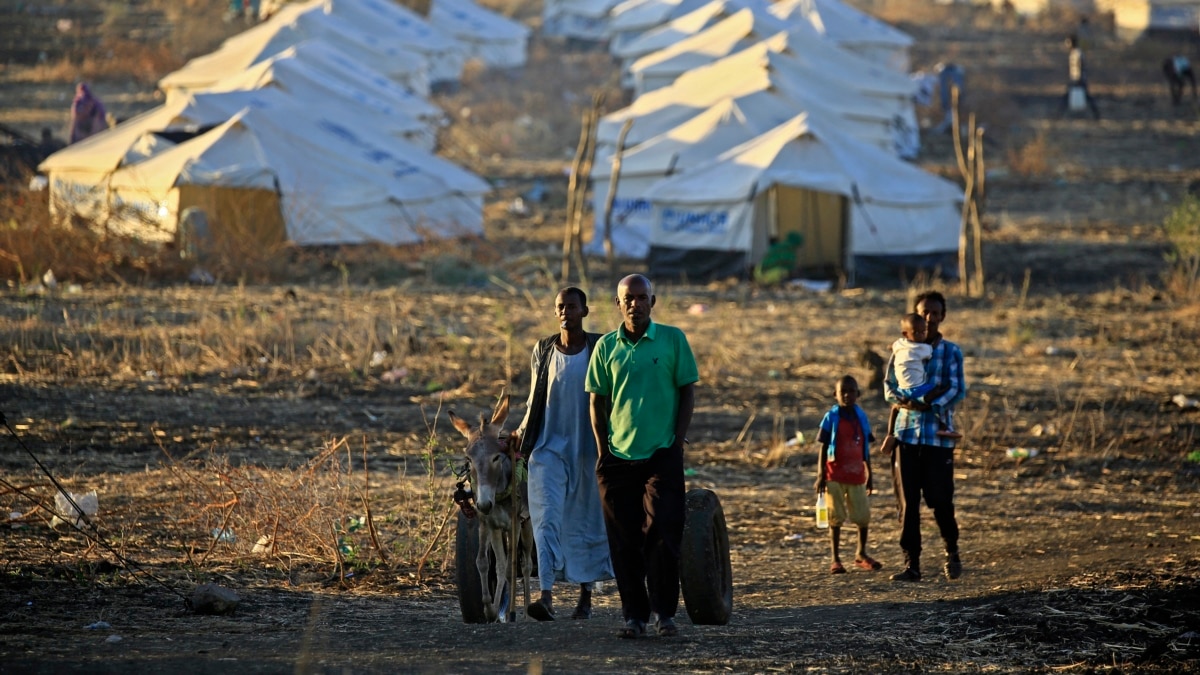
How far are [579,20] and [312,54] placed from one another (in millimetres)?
18929

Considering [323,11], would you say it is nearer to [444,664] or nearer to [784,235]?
[784,235]

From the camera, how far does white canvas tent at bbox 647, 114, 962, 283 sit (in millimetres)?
17938

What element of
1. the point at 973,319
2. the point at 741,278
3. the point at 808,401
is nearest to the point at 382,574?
the point at 808,401

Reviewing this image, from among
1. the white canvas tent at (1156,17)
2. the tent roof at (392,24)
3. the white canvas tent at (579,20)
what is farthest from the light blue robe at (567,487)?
the white canvas tent at (579,20)

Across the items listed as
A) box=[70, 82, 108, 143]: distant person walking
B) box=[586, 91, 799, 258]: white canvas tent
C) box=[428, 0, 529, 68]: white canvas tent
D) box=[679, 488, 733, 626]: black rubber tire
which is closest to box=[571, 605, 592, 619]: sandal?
box=[679, 488, 733, 626]: black rubber tire

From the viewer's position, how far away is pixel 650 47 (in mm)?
33906

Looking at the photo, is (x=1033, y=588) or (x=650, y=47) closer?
(x=1033, y=588)

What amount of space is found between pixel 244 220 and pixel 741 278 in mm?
5774


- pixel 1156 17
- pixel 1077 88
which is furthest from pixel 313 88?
pixel 1156 17

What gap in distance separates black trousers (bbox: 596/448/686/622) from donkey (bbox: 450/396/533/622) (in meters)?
0.37

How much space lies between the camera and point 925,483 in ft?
21.5

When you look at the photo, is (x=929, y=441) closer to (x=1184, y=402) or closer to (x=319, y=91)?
(x=1184, y=402)

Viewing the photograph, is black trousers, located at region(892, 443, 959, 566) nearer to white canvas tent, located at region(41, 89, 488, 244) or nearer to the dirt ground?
the dirt ground

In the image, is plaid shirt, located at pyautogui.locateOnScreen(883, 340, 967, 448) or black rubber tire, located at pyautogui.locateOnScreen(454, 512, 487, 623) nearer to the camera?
black rubber tire, located at pyautogui.locateOnScreen(454, 512, 487, 623)
